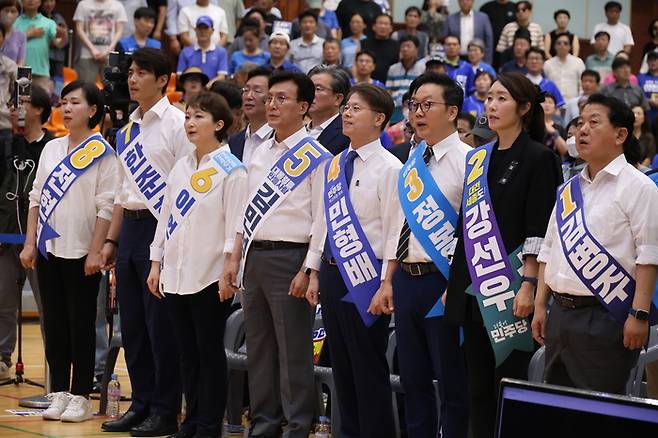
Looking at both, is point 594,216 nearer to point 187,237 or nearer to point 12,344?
point 187,237

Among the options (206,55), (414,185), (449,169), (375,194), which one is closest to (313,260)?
(375,194)

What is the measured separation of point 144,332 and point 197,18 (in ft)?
25.1

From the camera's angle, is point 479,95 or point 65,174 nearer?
point 65,174

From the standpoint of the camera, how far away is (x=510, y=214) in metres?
4.60

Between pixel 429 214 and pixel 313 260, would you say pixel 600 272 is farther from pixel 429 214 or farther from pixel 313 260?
pixel 313 260

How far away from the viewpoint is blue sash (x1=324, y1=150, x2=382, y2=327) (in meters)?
5.11

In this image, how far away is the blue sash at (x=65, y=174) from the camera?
6465 millimetres

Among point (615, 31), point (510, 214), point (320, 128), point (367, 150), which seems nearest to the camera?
point (510, 214)

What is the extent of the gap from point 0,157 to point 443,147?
3811 mm

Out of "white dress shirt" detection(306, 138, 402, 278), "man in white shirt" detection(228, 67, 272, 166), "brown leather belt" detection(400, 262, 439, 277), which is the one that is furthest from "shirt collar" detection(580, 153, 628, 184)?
"man in white shirt" detection(228, 67, 272, 166)

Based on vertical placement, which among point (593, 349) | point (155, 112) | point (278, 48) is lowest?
point (593, 349)

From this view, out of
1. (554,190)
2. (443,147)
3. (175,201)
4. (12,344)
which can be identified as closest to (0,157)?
(12,344)

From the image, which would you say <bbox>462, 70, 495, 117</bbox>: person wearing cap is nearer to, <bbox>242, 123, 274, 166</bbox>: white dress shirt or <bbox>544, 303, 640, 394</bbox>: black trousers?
<bbox>242, 123, 274, 166</bbox>: white dress shirt

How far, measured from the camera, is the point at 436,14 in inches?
583
